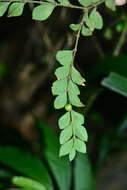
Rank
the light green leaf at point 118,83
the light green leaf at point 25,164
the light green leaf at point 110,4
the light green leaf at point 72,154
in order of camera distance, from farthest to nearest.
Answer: the light green leaf at point 25,164 < the light green leaf at point 118,83 < the light green leaf at point 110,4 < the light green leaf at point 72,154

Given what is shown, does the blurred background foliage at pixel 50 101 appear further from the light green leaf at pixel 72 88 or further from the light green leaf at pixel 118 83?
the light green leaf at pixel 72 88

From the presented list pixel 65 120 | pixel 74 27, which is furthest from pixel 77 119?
pixel 74 27

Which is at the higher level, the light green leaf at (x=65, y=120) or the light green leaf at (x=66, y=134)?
the light green leaf at (x=65, y=120)

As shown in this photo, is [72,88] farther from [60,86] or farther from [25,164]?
[25,164]

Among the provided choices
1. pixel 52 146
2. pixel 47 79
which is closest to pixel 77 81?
pixel 52 146

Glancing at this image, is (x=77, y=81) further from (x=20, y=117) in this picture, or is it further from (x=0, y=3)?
(x=20, y=117)

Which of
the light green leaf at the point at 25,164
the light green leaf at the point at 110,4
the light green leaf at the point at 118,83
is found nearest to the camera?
the light green leaf at the point at 110,4

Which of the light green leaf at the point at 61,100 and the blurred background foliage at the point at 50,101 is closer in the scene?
the light green leaf at the point at 61,100

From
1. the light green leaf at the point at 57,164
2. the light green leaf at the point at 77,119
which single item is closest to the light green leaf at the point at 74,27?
the light green leaf at the point at 77,119
